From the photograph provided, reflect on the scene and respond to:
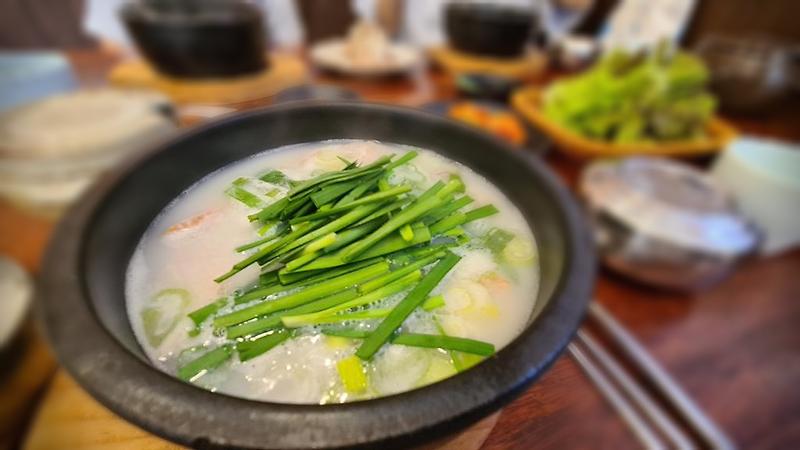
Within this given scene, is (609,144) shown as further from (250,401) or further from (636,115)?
(250,401)

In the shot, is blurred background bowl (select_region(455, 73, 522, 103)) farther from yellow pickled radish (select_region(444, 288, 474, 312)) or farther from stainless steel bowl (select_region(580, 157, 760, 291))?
yellow pickled radish (select_region(444, 288, 474, 312))

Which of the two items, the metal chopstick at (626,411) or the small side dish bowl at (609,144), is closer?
the metal chopstick at (626,411)

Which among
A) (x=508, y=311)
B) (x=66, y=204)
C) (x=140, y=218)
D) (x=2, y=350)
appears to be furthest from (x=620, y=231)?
(x=66, y=204)

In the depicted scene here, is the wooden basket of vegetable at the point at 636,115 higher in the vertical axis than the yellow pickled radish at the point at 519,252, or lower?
lower

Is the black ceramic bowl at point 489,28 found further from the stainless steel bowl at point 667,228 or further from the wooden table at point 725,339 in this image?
the wooden table at point 725,339

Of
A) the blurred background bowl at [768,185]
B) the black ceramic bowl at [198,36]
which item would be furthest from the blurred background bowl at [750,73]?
the black ceramic bowl at [198,36]

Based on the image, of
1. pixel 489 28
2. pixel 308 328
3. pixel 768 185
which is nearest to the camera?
pixel 308 328

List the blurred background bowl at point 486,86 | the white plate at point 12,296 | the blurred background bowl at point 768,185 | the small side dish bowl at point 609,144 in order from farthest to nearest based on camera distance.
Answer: the blurred background bowl at point 486,86, the small side dish bowl at point 609,144, the blurred background bowl at point 768,185, the white plate at point 12,296

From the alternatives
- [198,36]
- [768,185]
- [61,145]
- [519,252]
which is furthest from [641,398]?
[198,36]
